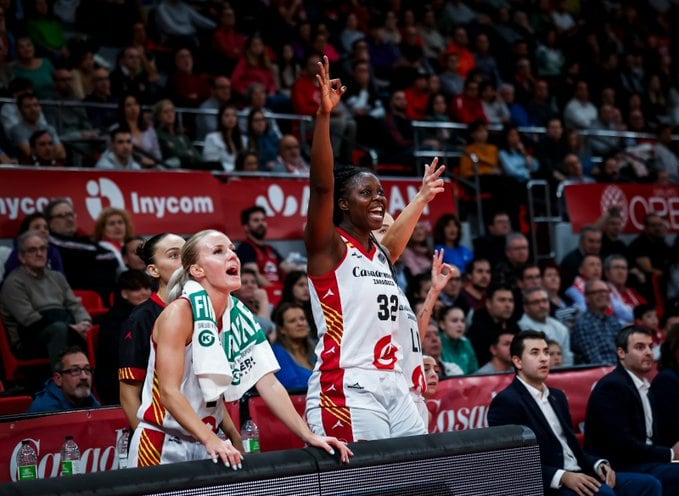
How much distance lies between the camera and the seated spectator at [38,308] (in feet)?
27.1

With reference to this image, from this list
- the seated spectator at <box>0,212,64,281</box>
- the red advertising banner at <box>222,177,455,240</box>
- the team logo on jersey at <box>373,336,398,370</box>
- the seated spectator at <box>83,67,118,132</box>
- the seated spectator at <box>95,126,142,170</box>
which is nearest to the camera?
the team logo on jersey at <box>373,336,398,370</box>

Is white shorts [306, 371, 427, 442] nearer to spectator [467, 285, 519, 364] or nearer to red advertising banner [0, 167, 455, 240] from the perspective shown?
spectator [467, 285, 519, 364]

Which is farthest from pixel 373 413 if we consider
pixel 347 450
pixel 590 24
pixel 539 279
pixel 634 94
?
pixel 590 24

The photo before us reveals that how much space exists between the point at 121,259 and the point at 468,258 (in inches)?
165

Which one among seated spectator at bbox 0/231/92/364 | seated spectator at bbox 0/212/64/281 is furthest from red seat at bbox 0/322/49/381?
seated spectator at bbox 0/212/64/281

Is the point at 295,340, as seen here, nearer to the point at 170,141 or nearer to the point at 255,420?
the point at 255,420

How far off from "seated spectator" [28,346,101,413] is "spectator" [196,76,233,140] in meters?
6.03

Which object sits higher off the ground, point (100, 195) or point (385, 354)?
point (100, 195)

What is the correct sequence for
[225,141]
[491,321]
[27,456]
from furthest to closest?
[225,141]
[491,321]
[27,456]

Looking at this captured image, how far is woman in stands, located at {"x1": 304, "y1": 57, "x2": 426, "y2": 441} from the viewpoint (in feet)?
15.9

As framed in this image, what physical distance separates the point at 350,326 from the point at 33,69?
826 cm

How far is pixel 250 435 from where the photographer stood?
662cm

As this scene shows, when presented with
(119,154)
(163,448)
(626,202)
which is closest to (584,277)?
(626,202)

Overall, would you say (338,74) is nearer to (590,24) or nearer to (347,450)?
(590,24)
